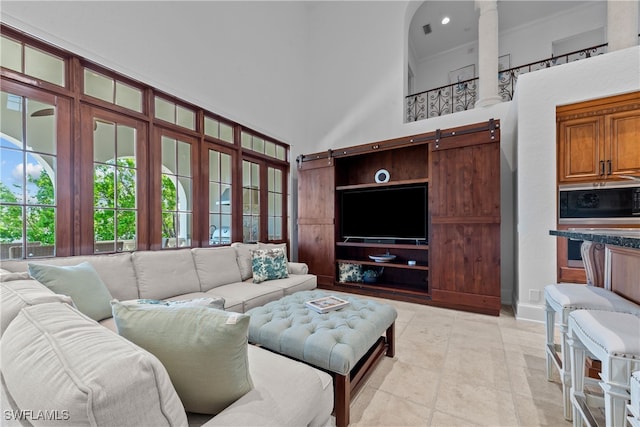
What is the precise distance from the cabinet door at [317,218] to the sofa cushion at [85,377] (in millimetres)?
3765

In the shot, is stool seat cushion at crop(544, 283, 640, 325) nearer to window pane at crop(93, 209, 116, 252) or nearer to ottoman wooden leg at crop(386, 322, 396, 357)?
ottoman wooden leg at crop(386, 322, 396, 357)

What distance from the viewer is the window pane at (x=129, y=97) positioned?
2.72m

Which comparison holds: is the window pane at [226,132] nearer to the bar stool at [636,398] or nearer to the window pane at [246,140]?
the window pane at [246,140]

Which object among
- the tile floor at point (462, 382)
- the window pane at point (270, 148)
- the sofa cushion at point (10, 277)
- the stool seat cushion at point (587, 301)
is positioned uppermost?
the window pane at point (270, 148)

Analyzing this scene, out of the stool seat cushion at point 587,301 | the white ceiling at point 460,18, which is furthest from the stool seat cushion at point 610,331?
the white ceiling at point 460,18

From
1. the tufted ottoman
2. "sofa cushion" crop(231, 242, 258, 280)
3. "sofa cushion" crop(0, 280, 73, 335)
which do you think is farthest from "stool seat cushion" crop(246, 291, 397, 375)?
"sofa cushion" crop(231, 242, 258, 280)

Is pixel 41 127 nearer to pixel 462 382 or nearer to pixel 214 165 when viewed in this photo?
pixel 214 165

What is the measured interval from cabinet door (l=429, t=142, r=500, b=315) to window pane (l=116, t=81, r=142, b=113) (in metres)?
3.53

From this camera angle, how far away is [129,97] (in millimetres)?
2809

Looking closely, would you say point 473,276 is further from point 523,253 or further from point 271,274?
point 271,274

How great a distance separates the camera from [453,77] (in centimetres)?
617

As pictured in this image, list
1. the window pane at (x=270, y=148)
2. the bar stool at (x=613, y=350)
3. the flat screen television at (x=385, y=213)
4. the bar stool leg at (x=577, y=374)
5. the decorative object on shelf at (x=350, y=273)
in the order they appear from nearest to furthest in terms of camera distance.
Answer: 1. the bar stool at (x=613, y=350)
2. the bar stool leg at (x=577, y=374)
3. the flat screen television at (x=385, y=213)
4. the decorative object on shelf at (x=350, y=273)
5. the window pane at (x=270, y=148)

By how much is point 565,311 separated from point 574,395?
1.39 ft

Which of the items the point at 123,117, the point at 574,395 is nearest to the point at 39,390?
the point at 574,395
